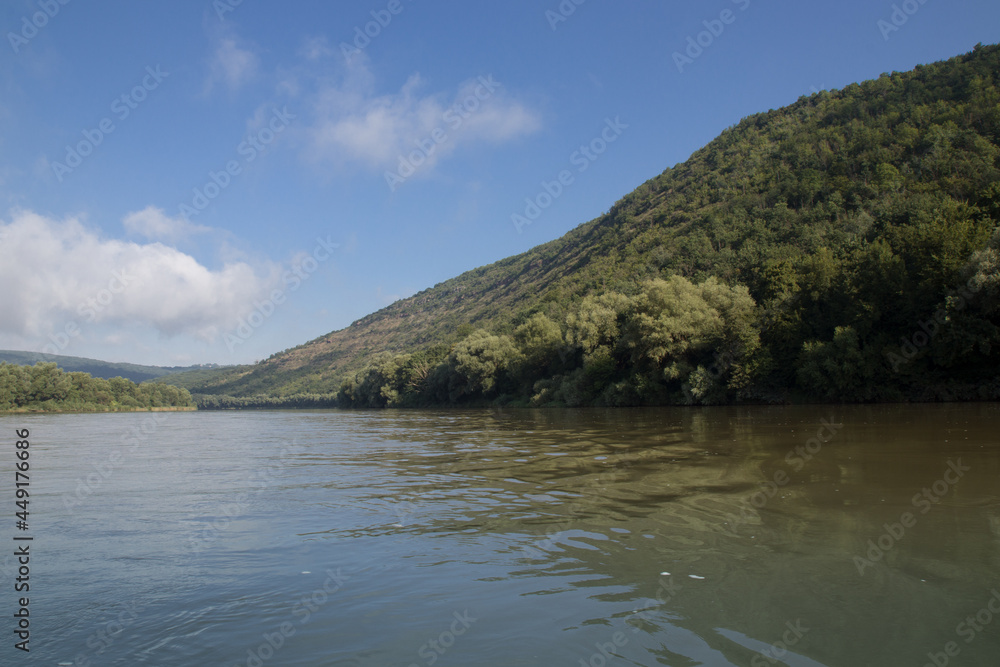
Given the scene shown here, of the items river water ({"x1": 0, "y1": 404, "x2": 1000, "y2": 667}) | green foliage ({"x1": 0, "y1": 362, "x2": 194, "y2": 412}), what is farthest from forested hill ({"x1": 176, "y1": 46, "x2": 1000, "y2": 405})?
green foliage ({"x1": 0, "y1": 362, "x2": 194, "y2": 412})

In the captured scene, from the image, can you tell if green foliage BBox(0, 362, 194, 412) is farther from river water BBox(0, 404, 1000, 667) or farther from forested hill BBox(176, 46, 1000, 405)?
river water BBox(0, 404, 1000, 667)

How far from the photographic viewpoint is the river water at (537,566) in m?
5.27

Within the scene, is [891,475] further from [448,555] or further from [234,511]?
[234,511]

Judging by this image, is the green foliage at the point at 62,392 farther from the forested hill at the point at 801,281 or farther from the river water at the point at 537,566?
the river water at the point at 537,566

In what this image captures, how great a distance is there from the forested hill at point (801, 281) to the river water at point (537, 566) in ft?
93.9

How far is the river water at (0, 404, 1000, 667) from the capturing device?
5.27m

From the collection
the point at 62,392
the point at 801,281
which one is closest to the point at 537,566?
the point at 801,281

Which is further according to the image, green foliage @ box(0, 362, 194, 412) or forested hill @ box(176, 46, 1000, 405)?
green foliage @ box(0, 362, 194, 412)

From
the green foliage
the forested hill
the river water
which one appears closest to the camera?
the river water

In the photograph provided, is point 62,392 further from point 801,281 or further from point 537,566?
point 537,566

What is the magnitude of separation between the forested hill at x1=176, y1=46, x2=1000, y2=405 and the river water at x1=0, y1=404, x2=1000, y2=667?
93.9ft

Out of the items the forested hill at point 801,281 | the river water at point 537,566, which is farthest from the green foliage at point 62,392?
the river water at point 537,566

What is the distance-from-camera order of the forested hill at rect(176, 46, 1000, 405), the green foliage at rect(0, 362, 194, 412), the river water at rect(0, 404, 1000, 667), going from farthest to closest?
1. the green foliage at rect(0, 362, 194, 412)
2. the forested hill at rect(176, 46, 1000, 405)
3. the river water at rect(0, 404, 1000, 667)

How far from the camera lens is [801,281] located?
51.9 metres
